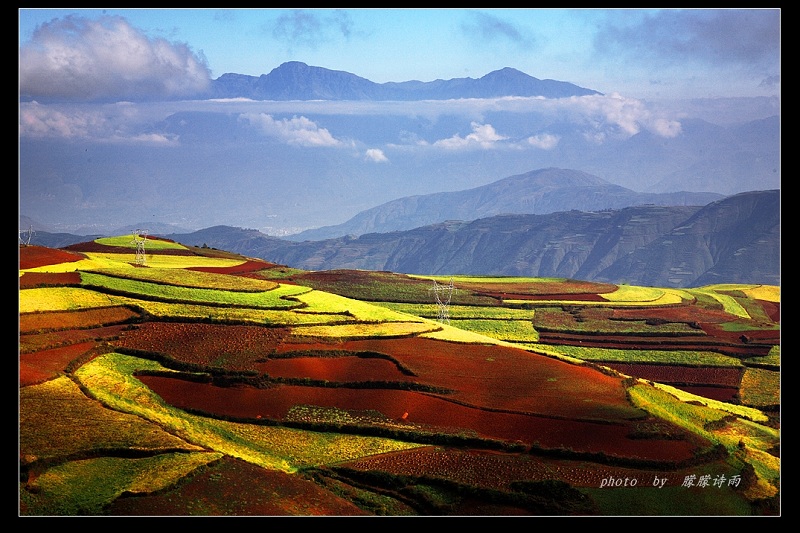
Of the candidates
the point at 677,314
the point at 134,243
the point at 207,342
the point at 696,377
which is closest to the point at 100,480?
the point at 207,342

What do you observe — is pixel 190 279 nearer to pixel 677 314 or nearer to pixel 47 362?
pixel 47 362

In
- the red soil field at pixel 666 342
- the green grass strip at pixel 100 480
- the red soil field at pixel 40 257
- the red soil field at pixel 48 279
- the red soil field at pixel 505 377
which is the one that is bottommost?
the green grass strip at pixel 100 480

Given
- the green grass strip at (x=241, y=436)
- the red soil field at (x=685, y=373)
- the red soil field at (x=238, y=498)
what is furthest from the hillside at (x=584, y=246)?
the red soil field at (x=238, y=498)

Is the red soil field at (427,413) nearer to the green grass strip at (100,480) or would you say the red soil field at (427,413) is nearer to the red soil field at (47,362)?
the red soil field at (47,362)

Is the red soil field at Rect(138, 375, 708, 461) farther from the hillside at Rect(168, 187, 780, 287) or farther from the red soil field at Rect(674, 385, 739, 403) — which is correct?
the hillside at Rect(168, 187, 780, 287)
